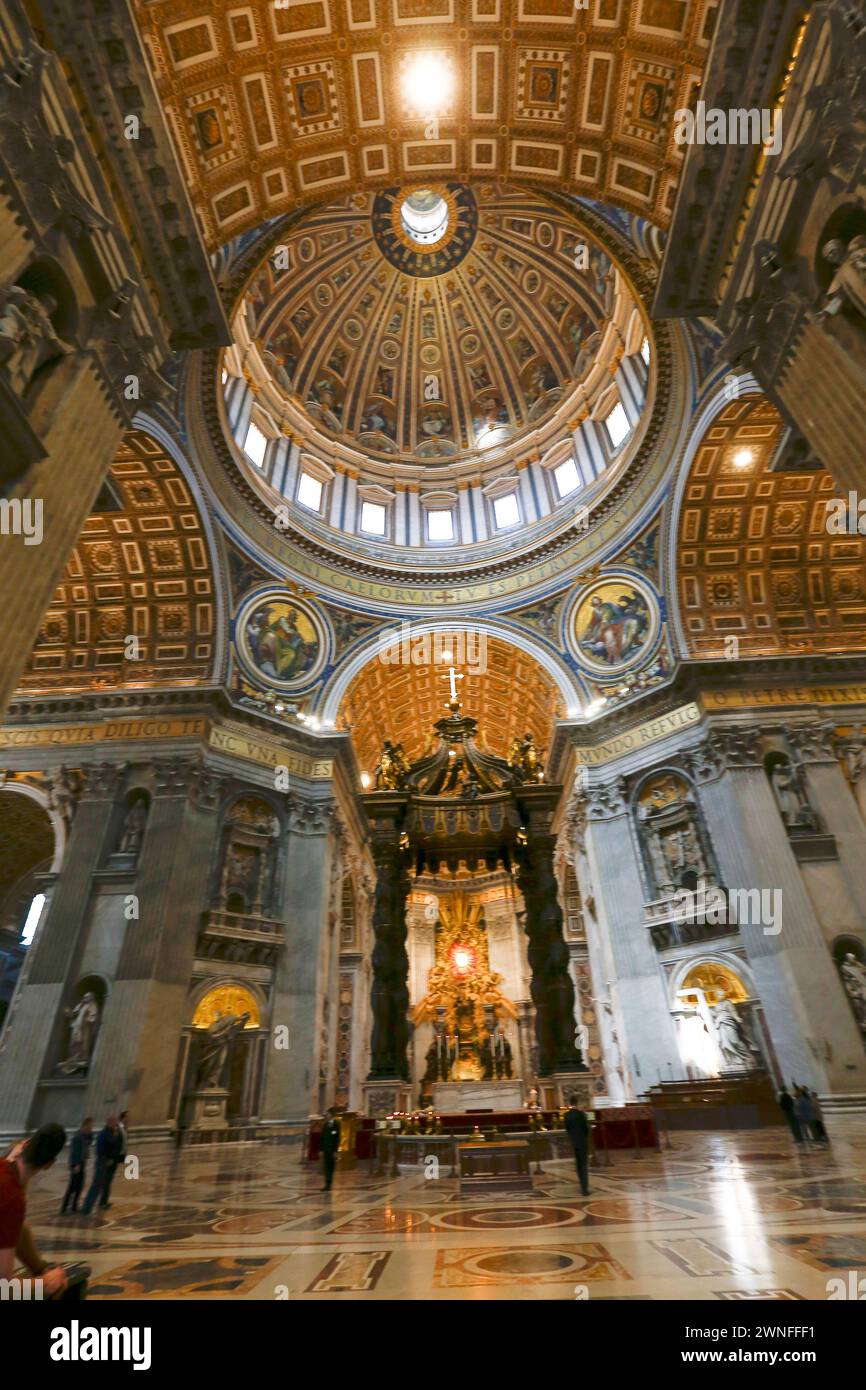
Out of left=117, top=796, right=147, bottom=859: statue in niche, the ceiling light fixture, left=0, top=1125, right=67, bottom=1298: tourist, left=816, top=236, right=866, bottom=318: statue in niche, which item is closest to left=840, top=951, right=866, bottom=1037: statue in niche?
left=816, top=236, right=866, bottom=318: statue in niche

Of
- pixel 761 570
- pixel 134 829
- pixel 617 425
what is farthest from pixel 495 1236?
pixel 617 425

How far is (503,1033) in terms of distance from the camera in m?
30.0

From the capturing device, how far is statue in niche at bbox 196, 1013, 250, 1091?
589 inches

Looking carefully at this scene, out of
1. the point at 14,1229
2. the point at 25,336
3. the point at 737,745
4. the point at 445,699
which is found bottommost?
the point at 14,1229

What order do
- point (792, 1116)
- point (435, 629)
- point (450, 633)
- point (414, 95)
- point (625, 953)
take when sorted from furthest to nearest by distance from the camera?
point (450, 633), point (435, 629), point (625, 953), point (414, 95), point (792, 1116)

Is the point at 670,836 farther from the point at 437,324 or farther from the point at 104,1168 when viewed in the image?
the point at 437,324

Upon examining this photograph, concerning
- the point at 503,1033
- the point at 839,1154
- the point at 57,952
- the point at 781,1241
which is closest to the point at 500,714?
the point at 503,1033

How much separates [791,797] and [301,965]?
1285 centimetres

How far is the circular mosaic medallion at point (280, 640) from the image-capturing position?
20328 mm

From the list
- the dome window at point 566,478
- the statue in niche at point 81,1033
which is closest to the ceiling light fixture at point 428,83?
the dome window at point 566,478

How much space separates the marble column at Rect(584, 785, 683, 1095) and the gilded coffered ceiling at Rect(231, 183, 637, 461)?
1511 centimetres

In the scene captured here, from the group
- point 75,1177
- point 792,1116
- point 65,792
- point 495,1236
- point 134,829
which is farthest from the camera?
point 65,792

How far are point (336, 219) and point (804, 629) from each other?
2130cm

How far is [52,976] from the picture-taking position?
1448 centimetres
